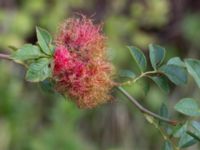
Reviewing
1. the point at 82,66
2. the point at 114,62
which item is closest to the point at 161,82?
the point at 82,66

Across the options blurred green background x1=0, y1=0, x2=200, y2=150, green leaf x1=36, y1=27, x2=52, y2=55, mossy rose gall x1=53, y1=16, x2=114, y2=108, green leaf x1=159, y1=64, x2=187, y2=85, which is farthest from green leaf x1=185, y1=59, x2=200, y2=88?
blurred green background x1=0, y1=0, x2=200, y2=150

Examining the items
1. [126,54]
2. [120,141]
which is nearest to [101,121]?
[120,141]

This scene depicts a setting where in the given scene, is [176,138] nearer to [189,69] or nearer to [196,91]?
[189,69]

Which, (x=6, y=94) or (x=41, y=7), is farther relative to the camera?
(x=41, y=7)

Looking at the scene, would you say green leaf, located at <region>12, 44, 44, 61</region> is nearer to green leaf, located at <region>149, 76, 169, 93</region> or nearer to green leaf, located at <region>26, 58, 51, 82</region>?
green leaf, located at <region>26, 58, 51, 82</region>

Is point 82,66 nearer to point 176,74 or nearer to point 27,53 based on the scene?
point 27,53
